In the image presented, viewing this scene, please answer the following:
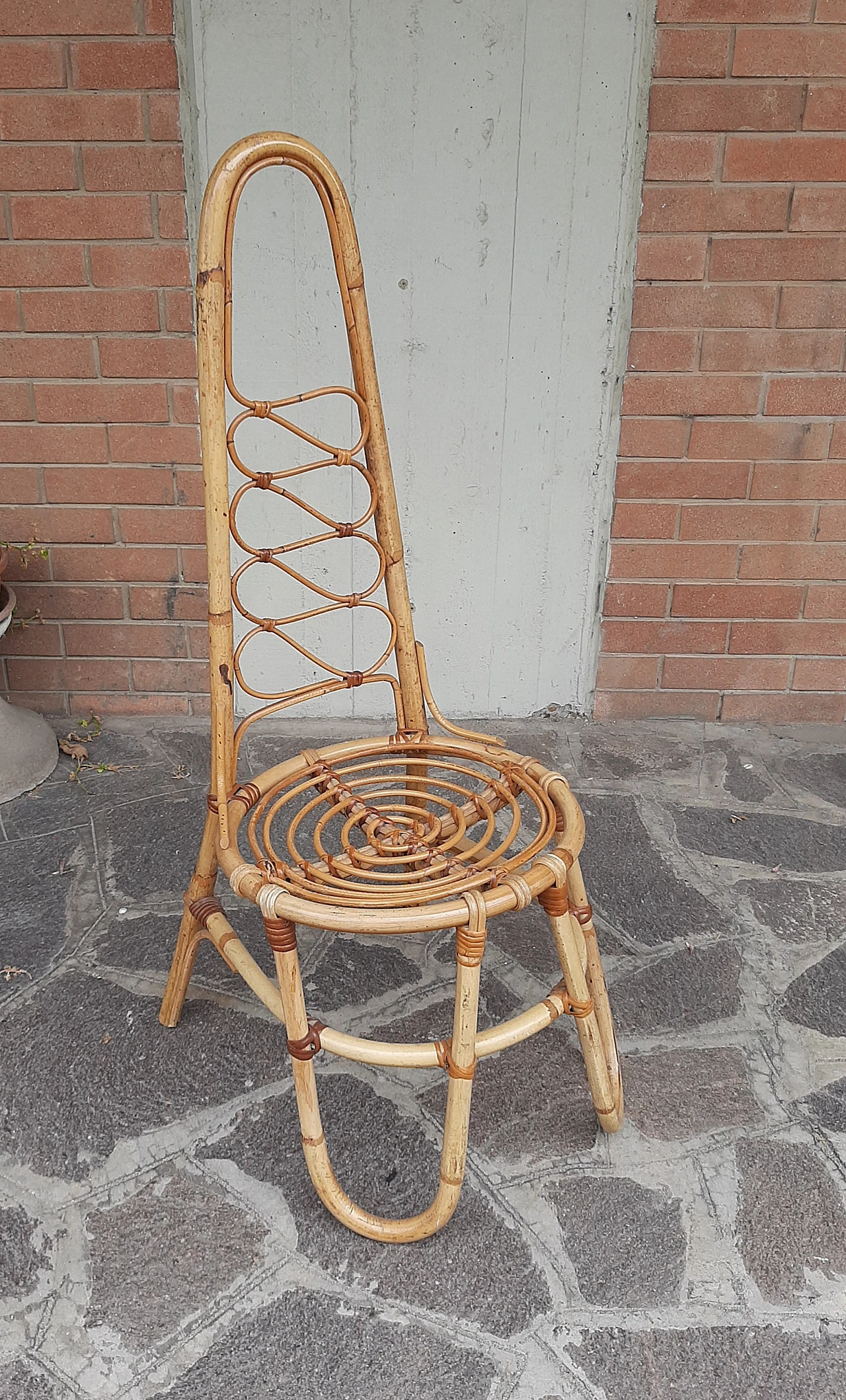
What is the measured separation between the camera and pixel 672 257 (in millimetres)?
2252

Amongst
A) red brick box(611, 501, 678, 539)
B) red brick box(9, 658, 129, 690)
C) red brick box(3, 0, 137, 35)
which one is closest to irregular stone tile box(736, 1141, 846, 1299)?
red brick box(611, 501, 678, 539)

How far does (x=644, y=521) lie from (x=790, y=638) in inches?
19.6

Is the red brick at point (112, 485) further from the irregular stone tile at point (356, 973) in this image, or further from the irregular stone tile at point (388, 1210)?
the irregular stone tile at point (388, 1210)

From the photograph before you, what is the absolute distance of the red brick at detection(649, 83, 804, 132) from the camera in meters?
2.13

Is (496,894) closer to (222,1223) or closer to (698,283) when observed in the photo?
(222,1223)

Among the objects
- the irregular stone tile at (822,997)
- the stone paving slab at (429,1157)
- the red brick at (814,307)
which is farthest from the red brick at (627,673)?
the irregular stone tile at (822,997)

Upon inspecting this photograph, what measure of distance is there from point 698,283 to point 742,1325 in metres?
2.03

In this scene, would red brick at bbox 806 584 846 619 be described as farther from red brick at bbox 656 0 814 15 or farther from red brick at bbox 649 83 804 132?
red brick at bbox 656 0 814 15

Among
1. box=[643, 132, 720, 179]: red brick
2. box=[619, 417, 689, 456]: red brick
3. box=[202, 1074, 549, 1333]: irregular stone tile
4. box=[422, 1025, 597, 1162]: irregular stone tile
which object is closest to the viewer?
box=[202, 1074, 549, 1333]: irregular stone tile

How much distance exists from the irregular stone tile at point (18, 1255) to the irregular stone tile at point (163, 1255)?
66 mm

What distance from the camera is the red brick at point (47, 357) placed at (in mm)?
2287

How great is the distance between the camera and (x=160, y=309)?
2.26 metres

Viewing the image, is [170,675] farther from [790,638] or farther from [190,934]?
[790,638]

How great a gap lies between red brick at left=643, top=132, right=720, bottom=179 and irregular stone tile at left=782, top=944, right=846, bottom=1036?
166 centimetres
